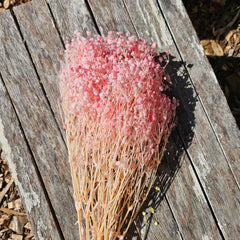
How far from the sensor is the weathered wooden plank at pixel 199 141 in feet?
5.44

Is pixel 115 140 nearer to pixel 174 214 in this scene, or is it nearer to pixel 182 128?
pixel 182 128

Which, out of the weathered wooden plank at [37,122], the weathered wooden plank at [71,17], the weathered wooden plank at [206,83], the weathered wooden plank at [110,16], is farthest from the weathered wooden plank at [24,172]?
the weathered wooden plank at [206,83]

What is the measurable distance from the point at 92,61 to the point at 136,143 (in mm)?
497

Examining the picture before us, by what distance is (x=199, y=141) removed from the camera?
67.0 inches

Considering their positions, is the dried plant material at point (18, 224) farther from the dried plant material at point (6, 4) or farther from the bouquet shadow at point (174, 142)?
the dried plant material at point (6, 4)

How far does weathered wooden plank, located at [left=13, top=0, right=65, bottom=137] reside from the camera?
1.78 m

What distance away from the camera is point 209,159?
1686mm

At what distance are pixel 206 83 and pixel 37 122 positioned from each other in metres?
1.08

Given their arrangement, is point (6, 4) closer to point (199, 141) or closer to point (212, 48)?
point (212, 48)

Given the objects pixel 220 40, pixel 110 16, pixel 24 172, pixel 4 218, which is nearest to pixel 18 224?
pixel 4 218

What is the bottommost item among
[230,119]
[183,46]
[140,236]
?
[140,236]

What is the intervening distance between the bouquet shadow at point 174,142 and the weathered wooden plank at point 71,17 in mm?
536

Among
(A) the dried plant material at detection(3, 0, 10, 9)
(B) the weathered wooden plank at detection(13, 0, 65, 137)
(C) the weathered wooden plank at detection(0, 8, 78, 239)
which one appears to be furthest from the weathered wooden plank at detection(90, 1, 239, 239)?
(A) the dried plant material at detection(3, 0, 10, 9)

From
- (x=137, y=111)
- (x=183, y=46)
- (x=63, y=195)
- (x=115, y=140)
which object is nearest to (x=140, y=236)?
(x=63, y=195)
